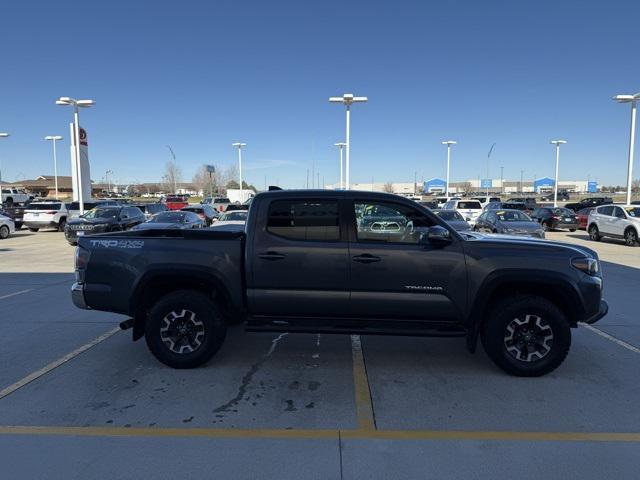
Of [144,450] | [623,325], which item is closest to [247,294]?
[144,450]

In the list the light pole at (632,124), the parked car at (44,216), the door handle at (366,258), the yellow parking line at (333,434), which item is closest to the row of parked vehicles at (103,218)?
the parked car at (44,216)

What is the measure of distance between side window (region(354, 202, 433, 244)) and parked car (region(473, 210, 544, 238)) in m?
13.6

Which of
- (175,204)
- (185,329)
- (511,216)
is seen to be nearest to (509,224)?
(511,216)

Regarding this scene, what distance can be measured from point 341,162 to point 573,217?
672 inches

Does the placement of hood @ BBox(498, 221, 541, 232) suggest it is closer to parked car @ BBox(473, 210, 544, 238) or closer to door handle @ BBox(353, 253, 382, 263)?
parked car @ BBox(473, 210, 544, 238)

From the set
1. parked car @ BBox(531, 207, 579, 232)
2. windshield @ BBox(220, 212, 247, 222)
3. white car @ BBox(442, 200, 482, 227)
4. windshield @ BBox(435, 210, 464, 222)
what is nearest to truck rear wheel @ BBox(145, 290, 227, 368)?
windshield @ BBox(220, 212, 247, 222)

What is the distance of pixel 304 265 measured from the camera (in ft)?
15.2

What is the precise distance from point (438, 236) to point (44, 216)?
82.7 feet

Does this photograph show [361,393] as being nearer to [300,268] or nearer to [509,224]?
[300,268]

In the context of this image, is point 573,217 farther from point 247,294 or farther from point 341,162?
point 247,294

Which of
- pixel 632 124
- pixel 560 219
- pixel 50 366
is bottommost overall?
pixel 50 366

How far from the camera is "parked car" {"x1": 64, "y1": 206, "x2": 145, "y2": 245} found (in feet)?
56.5

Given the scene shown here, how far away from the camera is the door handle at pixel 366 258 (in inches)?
180

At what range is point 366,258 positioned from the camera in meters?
4.59
